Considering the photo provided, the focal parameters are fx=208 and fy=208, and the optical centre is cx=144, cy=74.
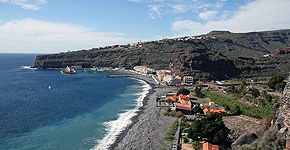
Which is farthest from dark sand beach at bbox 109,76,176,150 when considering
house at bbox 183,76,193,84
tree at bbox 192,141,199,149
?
house at bbox 183,76,193,84

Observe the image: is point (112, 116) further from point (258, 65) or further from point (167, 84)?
point (258, 65)

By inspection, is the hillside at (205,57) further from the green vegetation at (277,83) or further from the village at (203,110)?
the green vegetation at (277,83)

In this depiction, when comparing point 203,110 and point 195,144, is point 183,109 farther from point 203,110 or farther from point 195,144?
point 195,144

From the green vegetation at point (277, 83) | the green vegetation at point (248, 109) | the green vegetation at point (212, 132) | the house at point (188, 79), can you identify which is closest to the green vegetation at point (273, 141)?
the green vegetation at point (212, 132)

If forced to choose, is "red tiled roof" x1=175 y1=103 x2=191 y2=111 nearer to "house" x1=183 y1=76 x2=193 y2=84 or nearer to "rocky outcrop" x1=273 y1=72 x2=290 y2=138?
"rocky outcrop" x1=273 y1=72 x2=290 y2=138

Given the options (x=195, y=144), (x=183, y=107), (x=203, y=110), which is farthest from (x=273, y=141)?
(x=183, y=107)

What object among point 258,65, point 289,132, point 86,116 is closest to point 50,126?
point 86,116
